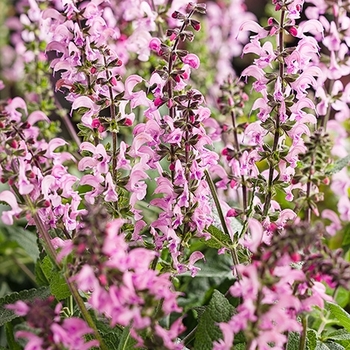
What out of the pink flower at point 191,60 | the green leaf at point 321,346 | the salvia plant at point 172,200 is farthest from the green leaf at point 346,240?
the pink flower at point 191,60

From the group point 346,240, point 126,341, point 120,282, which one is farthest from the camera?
point 346,240

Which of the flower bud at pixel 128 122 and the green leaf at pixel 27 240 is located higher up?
the flower bud at pixel 128 122

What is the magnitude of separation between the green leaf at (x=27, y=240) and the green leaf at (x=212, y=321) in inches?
14.0

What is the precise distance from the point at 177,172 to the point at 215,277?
0.34m

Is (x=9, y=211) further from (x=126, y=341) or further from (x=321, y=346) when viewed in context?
(x=321, y=346)

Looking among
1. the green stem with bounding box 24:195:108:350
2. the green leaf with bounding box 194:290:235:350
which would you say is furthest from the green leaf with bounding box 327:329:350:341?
the green stem with bounding box 24:195:108:350

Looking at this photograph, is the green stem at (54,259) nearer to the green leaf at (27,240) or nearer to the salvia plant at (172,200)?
the salvia plant at (172,200)

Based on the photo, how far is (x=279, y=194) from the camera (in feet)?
3.07

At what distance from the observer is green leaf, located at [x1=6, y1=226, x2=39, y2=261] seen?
0.86m

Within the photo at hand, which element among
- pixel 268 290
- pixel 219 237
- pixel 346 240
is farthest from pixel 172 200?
pixel 346 240

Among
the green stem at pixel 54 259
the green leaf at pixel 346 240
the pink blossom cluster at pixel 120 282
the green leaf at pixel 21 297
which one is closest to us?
the pink blossom cluster at pixel 120 282

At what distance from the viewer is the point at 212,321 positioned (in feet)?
1.79

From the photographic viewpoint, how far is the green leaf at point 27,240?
0.86 metres

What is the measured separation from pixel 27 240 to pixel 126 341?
16.2 inches
